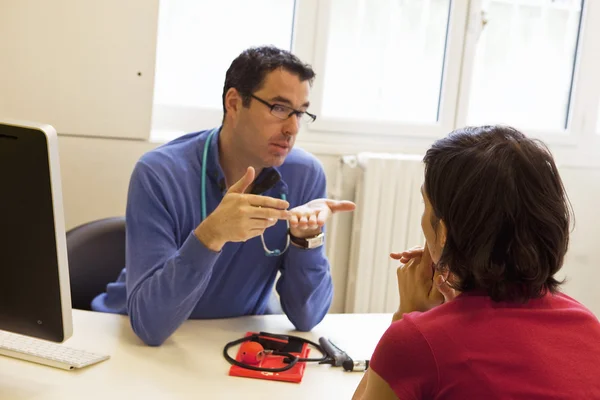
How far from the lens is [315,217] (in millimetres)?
1710

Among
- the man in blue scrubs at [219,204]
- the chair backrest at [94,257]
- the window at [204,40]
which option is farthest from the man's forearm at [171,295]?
the window at [204,40]

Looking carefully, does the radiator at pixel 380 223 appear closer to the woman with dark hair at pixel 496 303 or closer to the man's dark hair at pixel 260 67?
the man's dark hair at pixel 260 67

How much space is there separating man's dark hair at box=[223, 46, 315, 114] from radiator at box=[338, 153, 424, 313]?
103cm

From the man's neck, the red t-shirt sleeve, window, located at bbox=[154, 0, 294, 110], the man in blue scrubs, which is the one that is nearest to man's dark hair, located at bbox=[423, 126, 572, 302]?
the red t-shirt sleeve

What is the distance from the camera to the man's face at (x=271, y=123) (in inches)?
74.7

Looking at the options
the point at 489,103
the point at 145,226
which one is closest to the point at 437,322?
the point at 145,226

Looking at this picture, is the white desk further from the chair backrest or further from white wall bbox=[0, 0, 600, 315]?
white wall bbox=[0, 0, 600, 315]

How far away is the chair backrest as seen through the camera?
2.07m

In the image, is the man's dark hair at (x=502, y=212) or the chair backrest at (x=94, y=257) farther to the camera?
the chair backrest at (x=94, y=257)

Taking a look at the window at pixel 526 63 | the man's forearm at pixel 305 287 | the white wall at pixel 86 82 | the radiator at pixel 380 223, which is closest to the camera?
the man's forearm at pixel 305 287

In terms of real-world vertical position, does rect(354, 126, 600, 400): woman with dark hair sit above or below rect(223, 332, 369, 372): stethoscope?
above

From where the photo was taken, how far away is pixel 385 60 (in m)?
3.12

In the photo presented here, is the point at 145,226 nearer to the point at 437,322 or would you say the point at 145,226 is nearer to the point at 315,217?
the point at 315,217

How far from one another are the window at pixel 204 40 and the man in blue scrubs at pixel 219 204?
91cm
